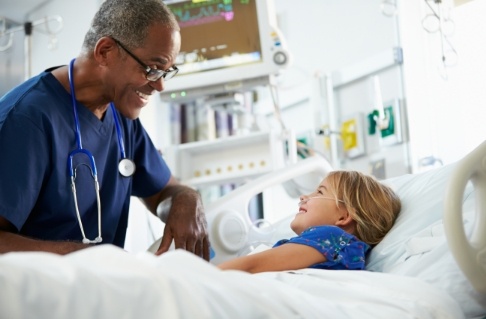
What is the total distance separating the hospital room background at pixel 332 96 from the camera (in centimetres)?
327

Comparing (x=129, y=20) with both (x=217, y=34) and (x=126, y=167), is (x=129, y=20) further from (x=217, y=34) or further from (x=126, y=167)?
(x=217, y=34)

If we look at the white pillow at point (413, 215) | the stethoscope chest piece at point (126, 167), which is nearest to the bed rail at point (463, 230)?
the white pillow at point (413, 215)

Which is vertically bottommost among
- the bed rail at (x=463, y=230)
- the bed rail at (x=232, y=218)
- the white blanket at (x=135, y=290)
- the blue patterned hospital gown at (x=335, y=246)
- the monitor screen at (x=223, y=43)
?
the bed rail at (x=232, y=218)

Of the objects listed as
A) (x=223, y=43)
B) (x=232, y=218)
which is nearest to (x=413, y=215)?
(x=232, y=218)

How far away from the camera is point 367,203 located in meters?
2.03

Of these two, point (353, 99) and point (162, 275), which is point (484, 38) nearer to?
point (353, 99)

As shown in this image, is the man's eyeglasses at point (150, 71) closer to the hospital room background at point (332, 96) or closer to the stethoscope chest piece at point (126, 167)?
the stethoscope chest piece at point (126, 167)

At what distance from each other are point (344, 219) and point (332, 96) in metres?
2.19

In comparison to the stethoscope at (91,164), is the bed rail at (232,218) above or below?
below

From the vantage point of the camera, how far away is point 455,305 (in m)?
1.47

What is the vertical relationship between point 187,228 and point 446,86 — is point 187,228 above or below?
below

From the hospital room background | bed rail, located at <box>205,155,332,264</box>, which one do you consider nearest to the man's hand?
bed rail, located at <box>205,155,332,264</box>

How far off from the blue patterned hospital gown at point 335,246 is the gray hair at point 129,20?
820mm

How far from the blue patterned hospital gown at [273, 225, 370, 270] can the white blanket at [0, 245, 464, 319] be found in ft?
1.66
